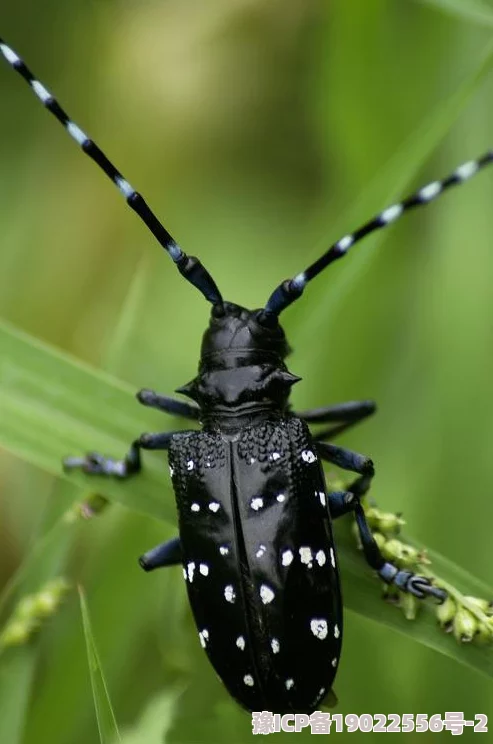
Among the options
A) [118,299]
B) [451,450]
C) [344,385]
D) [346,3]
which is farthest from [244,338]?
[346,3]

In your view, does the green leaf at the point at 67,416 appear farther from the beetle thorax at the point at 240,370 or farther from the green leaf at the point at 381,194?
the green leaf at the point at 381,194

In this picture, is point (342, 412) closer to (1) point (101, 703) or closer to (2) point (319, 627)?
(2) point (319, 627)

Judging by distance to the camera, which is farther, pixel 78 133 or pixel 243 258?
pixel 243 258

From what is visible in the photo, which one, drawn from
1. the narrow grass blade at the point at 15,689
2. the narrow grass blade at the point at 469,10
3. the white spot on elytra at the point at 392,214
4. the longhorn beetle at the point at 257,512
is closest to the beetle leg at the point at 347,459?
the longhorn beetle at the point at 257,512

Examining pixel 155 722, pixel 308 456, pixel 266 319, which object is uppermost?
pixel 266 319

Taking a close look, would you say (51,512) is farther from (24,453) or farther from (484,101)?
(484,101)

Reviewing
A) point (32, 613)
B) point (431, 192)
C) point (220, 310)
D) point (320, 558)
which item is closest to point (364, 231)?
Result: point (431, 192)

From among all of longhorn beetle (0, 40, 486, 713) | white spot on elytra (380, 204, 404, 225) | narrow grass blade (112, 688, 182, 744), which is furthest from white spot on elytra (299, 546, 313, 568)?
white spot on elytra (380, 204, 404, 225)
